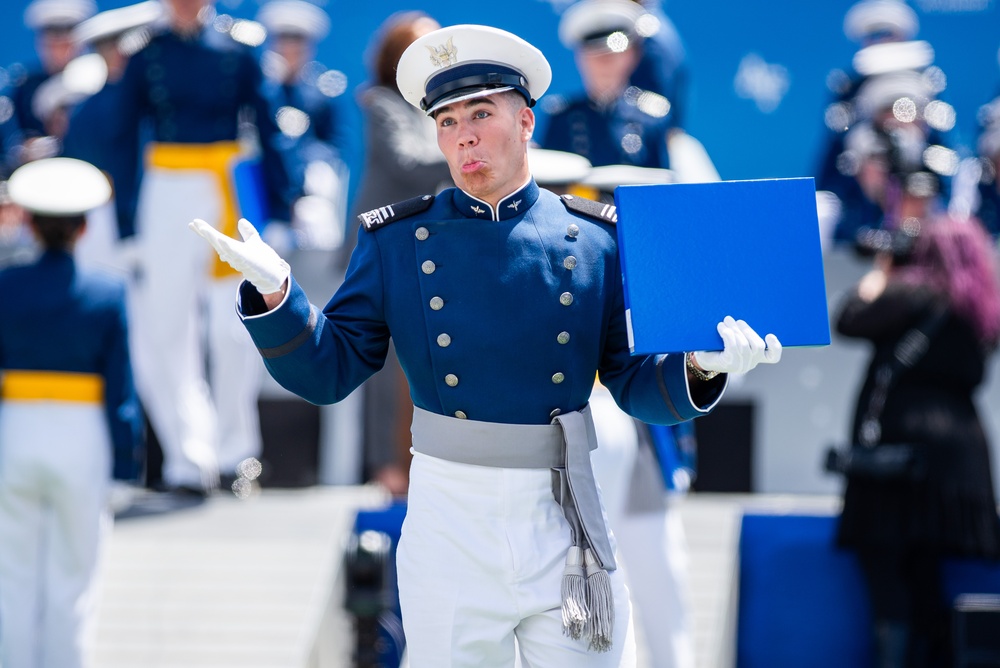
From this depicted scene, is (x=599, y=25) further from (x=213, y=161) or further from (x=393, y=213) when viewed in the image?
(x=393, y=213)

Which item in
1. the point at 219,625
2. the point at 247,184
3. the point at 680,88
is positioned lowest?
the point at 219,625

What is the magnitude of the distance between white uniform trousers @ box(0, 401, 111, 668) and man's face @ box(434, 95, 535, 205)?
239cm

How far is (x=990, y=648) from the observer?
5.23 meters

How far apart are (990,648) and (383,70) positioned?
2.97 metres

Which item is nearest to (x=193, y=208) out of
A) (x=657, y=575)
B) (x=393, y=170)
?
(x=393, y=170)

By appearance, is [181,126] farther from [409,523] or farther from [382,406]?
[409,523]

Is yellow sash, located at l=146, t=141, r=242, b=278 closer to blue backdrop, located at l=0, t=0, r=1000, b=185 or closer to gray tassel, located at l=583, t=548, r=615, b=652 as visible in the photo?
blue backdrop, located at l=0, t=0, r=1000, b=185

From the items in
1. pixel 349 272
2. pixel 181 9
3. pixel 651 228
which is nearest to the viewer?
pixel 651 228

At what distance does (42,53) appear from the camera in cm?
873

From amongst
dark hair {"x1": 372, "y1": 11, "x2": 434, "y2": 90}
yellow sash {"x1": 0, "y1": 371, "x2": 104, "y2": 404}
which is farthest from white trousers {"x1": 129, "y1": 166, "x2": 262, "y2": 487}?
yellow sash {"x1": 0, "y1": 371, "x2": 104, "y2": 404}

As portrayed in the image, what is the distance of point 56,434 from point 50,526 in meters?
0.35

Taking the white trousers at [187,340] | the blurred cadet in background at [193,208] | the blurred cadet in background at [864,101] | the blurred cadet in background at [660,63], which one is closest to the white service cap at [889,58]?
the blurred cadet in background at [864,101]

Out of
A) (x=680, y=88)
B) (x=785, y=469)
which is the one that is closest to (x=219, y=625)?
(x=785, y=469)

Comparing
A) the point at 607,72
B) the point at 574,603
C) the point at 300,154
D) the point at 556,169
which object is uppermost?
the point at 607,72
